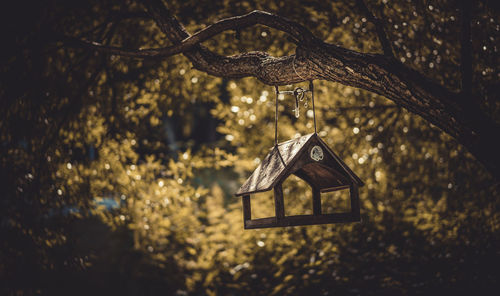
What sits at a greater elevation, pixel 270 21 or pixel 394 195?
pixel 270 21

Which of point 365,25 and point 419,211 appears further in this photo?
point 419,211

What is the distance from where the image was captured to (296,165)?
2674mm

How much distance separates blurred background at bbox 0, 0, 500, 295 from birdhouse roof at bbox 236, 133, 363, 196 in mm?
1813

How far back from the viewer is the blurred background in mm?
4758

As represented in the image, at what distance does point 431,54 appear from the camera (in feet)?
16.1

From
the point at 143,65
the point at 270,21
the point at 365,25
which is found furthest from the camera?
the point at 143,65

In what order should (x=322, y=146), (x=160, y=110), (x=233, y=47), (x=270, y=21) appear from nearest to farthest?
(x=322, y=146) → (x=270, y=21) → (x=233, y=47) → (x=160, y=110)

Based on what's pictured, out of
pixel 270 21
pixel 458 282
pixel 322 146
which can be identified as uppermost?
pixel 270 21

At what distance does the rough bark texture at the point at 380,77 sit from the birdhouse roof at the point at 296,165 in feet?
1.38

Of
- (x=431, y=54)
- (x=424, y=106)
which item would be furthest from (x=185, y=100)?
(x=424, y=106)

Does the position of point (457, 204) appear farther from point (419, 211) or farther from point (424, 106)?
point (424, 106)

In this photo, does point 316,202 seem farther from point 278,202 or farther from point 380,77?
point 380,77

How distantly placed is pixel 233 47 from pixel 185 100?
1415mm

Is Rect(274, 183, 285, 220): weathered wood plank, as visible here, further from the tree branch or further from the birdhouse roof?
the tree branch
